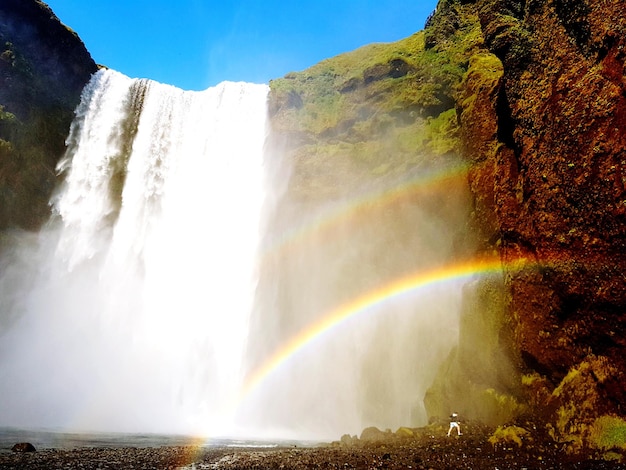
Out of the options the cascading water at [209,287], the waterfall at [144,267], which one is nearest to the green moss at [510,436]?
the cascading water at [209,287]

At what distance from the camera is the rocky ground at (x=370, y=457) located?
35.9 feet

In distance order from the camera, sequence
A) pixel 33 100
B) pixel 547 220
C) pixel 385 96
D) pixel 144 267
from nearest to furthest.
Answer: pixel 547 220 < pixel 385 96 < pixel 144 267 < pixel 33 100

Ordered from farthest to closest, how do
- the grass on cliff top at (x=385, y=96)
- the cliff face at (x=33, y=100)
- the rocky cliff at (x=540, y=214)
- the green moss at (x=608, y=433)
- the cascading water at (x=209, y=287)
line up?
the cliff face at (x=33, y=100), the grass on cliff top at (x=385, y=96), the cascading water at (x=209, y=287), the rocky cliff at (x=540, y=214), the green moss at (x=608, y=433)

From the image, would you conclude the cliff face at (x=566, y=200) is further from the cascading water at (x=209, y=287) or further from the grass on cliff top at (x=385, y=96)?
the grass on cliff top at (x=385, y=96)

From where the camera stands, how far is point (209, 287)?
122 ft

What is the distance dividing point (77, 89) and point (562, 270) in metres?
49.3

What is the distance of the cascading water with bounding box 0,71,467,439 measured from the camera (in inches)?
1093

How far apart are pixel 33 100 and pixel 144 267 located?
19.7 m

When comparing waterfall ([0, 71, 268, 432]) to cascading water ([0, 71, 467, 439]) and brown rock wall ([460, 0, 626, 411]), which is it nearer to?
cascading water ([0, 71, 467, 439])

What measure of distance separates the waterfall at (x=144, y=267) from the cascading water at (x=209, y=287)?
0.46 feet

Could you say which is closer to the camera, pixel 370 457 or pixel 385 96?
pixel 370 457

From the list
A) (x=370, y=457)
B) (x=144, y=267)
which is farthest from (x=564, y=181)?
(x=144, y=267)

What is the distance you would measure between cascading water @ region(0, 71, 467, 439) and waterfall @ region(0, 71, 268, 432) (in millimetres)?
140

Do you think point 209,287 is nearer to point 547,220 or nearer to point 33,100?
point 33,100
